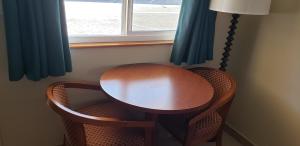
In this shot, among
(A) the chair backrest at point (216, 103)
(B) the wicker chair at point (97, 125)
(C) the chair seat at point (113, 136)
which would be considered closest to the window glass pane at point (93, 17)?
(B) the wicker chair at point (97, 125)

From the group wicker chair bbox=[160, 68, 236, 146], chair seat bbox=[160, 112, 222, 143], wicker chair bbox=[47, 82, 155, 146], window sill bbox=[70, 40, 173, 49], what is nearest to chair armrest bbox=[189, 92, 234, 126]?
wicker chair bbox=[160, 68, 236, 146]

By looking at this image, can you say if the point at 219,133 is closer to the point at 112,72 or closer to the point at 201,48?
the point at 201,48

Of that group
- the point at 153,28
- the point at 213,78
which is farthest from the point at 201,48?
the point at 153,28

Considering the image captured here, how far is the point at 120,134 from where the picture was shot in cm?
142

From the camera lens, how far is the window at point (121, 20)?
1683 mm

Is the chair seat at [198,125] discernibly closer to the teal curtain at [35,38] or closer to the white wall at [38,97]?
the white wall at [38,97]

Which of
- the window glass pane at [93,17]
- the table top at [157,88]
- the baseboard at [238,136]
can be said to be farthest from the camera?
the baseboard at [238,136]

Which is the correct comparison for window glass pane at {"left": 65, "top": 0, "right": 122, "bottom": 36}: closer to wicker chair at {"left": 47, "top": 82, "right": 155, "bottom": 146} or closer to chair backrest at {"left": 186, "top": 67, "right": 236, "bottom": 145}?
wicker chair at {"left": 47, "top": 82, "right": 155, "bottom": 146}

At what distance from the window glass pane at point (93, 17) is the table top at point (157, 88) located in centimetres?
31

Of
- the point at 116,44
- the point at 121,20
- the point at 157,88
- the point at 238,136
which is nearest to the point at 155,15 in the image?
the point at 121,20

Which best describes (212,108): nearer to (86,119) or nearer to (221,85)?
(221,85)

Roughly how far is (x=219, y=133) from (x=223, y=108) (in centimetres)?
24

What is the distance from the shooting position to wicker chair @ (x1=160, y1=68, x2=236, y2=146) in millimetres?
1421

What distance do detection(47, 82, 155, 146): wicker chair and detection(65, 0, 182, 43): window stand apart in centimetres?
40
